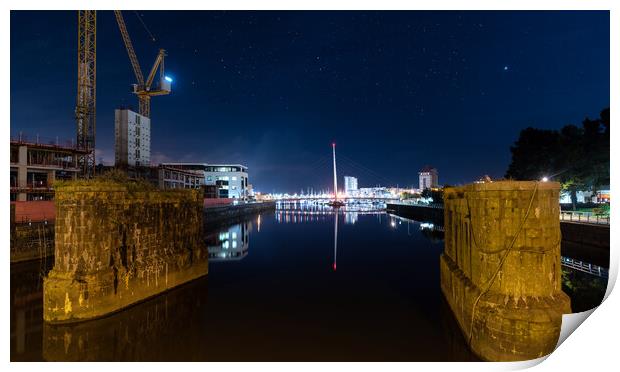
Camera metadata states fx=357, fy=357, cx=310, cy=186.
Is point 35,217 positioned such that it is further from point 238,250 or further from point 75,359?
point 75,359

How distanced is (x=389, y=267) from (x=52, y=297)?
16000 mm

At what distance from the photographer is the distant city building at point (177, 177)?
53.2m

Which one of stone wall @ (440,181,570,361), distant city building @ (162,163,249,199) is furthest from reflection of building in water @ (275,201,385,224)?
stone wall @ (440,181,570,361)

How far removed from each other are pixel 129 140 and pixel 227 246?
29655 mm

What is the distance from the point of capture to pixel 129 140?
4997cm

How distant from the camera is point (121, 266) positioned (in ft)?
36.6

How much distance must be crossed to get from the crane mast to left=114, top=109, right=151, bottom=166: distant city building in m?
7.48

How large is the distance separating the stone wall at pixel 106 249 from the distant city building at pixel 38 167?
68.9ft

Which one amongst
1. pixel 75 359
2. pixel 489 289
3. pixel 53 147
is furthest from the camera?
pixel 53 147

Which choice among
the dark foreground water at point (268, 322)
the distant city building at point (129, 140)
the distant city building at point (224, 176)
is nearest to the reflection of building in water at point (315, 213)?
the distant city building at point (224, 176)

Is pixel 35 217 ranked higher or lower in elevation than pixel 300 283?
higher

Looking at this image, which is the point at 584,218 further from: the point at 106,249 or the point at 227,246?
the point at 106,249

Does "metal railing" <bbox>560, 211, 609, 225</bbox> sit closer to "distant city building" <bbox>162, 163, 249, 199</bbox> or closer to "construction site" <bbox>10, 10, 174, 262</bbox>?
"construction site" <bbox>10, 10, 174, 262</bbox>
